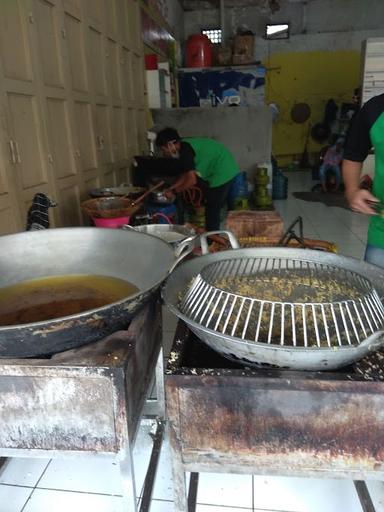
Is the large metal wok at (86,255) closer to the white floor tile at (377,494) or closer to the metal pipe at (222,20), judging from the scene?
the white floor tile at (377,494)

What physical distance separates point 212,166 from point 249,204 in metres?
2.47

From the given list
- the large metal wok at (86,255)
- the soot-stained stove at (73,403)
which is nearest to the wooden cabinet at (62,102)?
the large metal wok at (86,255)

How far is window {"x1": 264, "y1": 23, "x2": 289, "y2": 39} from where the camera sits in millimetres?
9688

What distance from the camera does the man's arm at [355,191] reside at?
1556mm

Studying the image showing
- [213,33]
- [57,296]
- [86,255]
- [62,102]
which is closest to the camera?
[57,296]

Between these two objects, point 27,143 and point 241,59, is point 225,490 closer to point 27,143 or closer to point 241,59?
point 27,143

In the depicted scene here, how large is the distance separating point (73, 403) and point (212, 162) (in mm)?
3380

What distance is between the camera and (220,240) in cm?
253

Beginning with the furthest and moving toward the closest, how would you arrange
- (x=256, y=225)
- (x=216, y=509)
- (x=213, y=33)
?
(x=213, y=33) < (x=256, y=225) < (x=216, y=509)

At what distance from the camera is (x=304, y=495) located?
1.50 metres

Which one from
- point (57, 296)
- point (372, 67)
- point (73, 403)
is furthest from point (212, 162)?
point (372, 67)

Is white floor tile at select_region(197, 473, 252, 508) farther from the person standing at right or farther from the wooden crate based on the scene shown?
the wooden crate

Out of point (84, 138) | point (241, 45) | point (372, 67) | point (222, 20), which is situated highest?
point (222, 20)

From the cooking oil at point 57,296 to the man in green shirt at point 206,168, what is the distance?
249 centimetres
